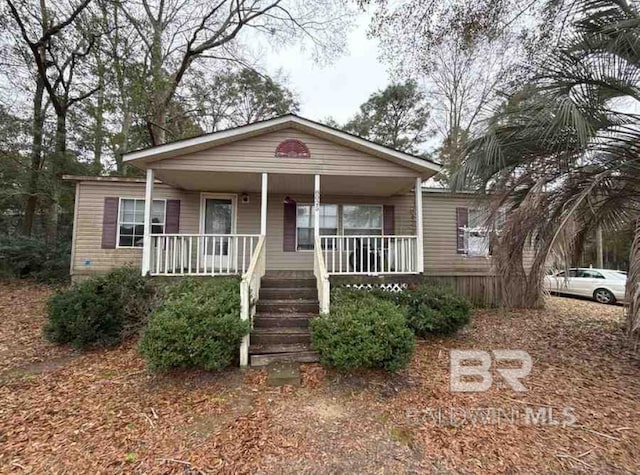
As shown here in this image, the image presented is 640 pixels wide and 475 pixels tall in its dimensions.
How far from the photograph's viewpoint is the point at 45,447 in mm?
2760

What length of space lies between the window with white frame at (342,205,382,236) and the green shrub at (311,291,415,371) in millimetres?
4613

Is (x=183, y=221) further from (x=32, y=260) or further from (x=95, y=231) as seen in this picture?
(x=32, y=260)

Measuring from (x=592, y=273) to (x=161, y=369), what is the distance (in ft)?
48.6

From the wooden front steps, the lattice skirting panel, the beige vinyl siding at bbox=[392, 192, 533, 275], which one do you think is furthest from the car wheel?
the wooden front steps

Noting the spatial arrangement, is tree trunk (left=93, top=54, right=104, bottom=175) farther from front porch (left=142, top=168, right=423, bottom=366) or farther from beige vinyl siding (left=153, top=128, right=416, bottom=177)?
beige vinyl siding (left=153, top=128, right=416, bottom=177)

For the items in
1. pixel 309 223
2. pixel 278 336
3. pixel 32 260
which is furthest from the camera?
pixel 32 260

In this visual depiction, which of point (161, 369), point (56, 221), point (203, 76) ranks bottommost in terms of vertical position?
point (161, 369)

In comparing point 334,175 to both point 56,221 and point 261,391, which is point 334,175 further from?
point 56,221

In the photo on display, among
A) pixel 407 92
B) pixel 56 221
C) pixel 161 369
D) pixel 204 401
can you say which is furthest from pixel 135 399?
pixel 407 92

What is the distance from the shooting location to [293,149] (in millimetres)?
6707

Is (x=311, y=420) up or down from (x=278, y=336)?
down

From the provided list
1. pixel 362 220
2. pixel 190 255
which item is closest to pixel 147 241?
pixel 190 255

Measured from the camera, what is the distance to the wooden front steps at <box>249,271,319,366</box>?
4.45 m

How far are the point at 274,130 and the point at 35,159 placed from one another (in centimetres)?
1019
